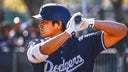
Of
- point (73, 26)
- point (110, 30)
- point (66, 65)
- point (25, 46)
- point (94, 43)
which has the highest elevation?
point (73, 26)

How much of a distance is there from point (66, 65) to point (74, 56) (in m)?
0.11

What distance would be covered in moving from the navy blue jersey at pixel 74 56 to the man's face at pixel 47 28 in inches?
6.4

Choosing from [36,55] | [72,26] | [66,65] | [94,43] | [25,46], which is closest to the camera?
[72,26]

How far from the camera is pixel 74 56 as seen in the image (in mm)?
5047

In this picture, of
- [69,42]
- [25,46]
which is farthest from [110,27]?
[25,46]

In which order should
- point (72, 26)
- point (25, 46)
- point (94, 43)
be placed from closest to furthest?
point (72, 26), point (94, 43), point (25, 46)

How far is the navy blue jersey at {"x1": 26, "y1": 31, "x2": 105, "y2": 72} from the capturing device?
502 cm

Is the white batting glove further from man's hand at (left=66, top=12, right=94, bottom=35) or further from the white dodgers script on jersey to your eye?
the white dodgers script on jersey

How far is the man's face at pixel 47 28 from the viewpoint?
4949mm

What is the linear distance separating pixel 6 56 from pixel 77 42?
23.0ft

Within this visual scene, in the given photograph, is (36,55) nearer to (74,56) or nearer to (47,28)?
(47,28)

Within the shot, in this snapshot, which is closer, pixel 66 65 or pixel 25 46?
pixel 66 65

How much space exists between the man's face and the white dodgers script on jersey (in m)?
0.26

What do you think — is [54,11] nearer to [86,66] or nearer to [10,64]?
[86,66]
